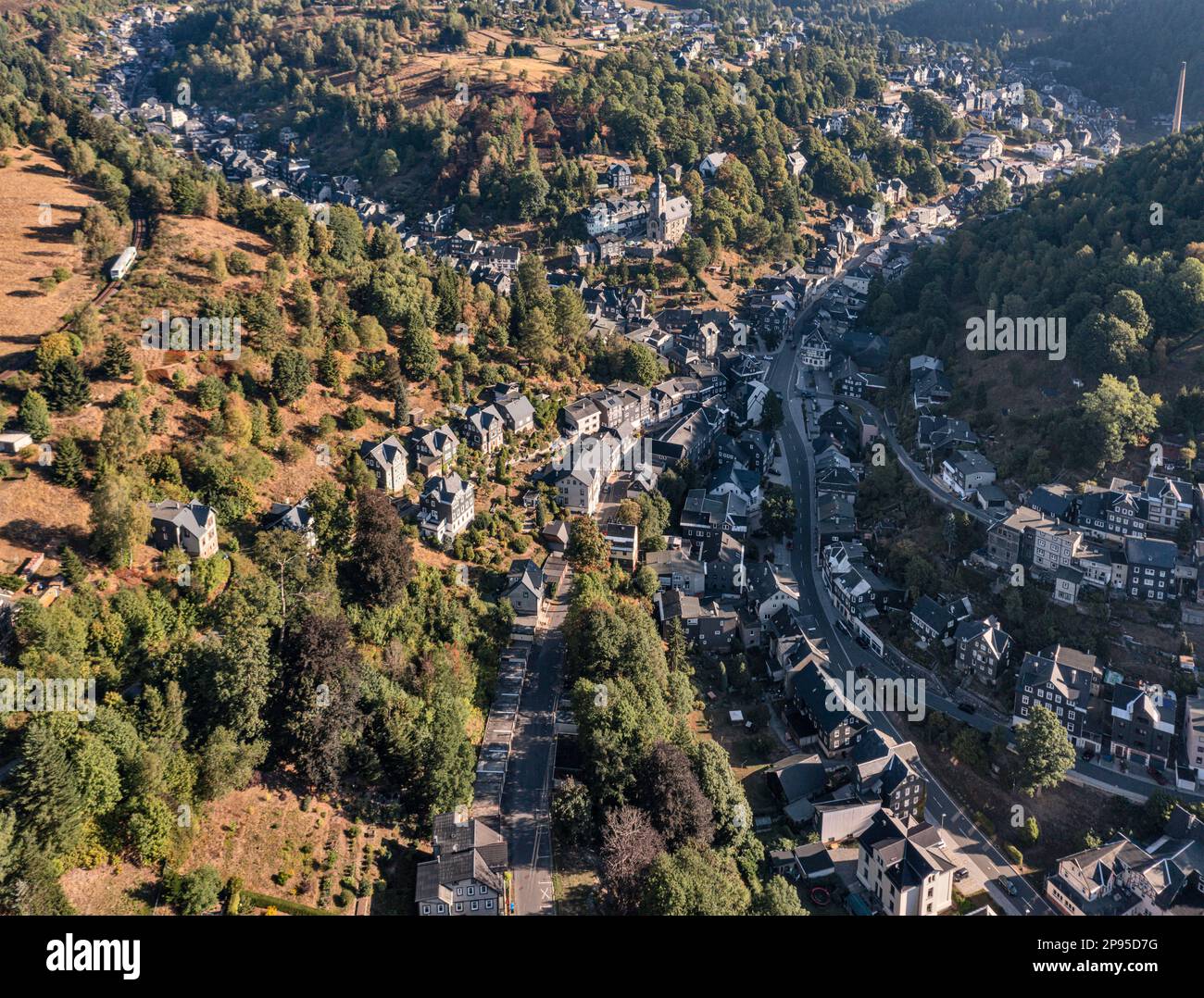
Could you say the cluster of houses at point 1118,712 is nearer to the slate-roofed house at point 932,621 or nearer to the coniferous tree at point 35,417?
the slate-roofed house at point 932,621

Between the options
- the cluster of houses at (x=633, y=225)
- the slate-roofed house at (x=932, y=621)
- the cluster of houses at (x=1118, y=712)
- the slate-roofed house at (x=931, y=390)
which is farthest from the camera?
the cluster of houses at (x=633, y=225)

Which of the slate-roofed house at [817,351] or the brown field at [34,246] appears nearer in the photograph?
the brown field at [34,246]

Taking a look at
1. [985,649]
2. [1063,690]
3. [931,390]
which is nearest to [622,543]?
[985,649]

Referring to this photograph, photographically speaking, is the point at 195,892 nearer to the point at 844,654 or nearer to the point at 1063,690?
the point at 844,654

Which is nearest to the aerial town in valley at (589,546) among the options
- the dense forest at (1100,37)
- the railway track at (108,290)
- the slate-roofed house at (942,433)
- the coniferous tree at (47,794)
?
the coniferous tree at (47,794)

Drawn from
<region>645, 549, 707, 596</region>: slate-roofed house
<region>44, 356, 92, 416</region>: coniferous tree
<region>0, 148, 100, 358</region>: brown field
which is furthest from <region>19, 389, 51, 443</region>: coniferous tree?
<region>645, 549, 707, 596</region>: slate-roofed house

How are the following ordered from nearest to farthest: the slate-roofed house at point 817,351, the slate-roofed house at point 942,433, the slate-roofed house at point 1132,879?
1. the slate-roofed house at point 1132,879
2. the slate-roofed house at point 942,433
3. the slate-roofed house at point 817,351

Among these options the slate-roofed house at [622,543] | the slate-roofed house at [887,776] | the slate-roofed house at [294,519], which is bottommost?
the slate-roofed house at [887,776]
